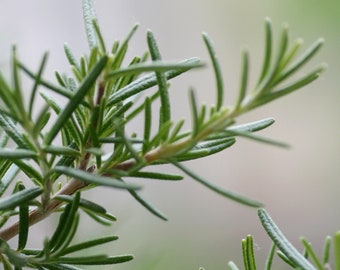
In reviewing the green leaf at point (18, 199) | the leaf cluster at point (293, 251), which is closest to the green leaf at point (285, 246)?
the leaf cluster at point (293, 251)

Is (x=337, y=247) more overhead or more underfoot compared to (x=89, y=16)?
more underfoot

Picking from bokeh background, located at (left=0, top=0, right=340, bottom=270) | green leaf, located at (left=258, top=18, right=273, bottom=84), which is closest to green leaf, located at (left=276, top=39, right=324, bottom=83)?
green leaf, located at (left=258, top=18, right=273, bottom=84)

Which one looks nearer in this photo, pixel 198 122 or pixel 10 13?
pixel 198 122

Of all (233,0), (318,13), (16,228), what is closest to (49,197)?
(16,228)

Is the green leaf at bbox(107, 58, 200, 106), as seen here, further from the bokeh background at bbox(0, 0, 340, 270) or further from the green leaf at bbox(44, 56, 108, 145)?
the bokeh background at bbox(0, 0, 340, 270)

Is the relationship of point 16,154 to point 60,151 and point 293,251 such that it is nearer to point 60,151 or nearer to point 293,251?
point 60,151

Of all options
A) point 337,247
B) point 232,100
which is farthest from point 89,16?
point 232,100

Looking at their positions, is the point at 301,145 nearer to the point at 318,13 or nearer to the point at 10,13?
the point at 318,13
